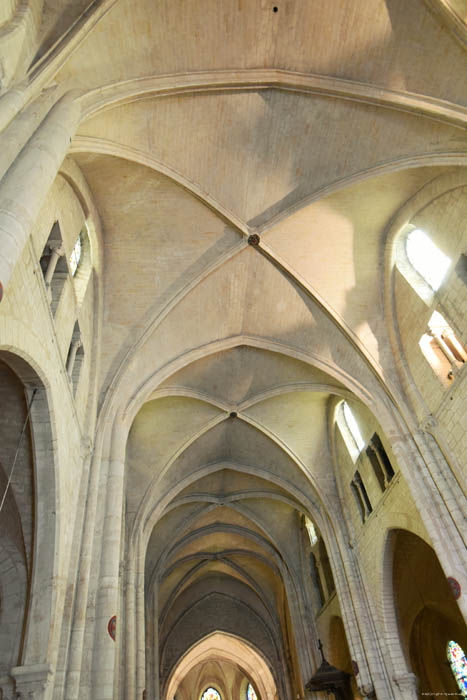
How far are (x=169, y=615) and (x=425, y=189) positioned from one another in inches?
847

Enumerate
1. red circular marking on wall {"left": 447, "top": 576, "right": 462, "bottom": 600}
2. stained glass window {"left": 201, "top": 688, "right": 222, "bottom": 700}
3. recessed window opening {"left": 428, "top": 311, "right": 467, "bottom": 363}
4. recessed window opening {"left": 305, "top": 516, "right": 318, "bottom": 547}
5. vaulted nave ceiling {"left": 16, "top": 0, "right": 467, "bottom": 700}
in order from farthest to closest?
stained glass window {"left": 201, "top": 688, "right": 222, "bottom": 700} → recessed window opening {"left": 305, "top": 516, "right": 318, "bottom": 547} → recessed window opening {"left": 428, "top": 311, "right": 467, "bottom": 363} → red circular marking on wall {"left": 447, "top": 576, "right": 462, "bottom": 600} → vaulted nave ceiling {"left": 16, "top": 0, "right": 467, "bottom": 700}

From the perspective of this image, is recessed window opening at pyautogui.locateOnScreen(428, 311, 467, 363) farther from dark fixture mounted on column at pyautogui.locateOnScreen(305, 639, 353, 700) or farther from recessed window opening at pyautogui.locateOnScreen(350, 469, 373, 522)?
dark fixture mounted on column at pyautogui.locateOnScreen(305, 639, 353, 700)

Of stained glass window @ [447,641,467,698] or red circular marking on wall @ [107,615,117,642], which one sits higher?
stained glass window @ [447,641,467,698]

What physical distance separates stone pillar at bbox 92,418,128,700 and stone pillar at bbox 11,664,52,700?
91 cm

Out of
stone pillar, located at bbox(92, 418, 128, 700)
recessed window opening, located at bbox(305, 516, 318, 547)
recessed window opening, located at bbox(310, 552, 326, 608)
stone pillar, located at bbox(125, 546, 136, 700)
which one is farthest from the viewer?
recessed window opening, located at bbox(305, 516, 318, 547)

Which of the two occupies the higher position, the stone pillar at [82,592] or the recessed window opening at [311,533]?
the recessed window opening at [311,533]

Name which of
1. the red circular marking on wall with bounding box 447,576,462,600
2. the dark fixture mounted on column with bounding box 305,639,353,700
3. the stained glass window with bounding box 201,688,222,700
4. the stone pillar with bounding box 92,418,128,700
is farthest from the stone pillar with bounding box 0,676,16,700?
the stained glass window with bounding box 201,688,222,700

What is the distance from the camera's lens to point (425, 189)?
1004 centimetres

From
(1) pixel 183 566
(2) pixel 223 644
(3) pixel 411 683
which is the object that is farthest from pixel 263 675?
(3) pixel 411 683

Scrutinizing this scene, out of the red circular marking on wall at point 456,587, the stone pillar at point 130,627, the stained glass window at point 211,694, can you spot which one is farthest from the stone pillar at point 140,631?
the stained glass window at point 211,694

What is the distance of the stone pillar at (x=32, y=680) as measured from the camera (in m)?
6.13

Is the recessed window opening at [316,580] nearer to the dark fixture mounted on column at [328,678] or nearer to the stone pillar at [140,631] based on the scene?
the dark fixture mounted on column at [328,678]

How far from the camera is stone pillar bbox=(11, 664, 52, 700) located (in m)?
6.13

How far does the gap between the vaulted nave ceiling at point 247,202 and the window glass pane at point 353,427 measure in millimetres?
567
